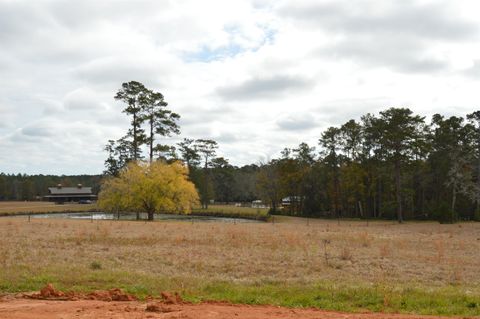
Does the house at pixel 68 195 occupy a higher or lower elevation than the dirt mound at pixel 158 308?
higher

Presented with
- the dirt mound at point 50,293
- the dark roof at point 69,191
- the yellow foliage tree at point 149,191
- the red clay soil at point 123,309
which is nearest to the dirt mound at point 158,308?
the red clay soil at point 123,309

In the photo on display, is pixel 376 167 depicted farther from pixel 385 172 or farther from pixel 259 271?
pixel 259 271

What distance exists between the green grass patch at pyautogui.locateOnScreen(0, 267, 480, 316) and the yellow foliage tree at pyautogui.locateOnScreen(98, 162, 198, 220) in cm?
4040

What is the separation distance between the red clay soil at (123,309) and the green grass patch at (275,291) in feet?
2.14

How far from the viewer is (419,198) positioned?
68.3 meters

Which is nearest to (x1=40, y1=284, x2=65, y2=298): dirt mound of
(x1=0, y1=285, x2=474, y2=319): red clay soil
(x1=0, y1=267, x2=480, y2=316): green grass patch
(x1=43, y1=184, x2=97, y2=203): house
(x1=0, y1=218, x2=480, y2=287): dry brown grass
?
(x1=0, y1=285, x2=474, y2=319): red clay soil

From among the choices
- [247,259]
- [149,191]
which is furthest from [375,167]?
[247,259]

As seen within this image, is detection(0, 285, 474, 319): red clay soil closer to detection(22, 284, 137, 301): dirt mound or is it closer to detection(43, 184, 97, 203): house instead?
detection(22, 284, 137, 301): dirt mound

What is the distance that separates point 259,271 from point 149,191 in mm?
40172

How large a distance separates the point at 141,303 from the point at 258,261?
8479 millimetres

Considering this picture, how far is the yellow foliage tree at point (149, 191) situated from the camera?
54406mm

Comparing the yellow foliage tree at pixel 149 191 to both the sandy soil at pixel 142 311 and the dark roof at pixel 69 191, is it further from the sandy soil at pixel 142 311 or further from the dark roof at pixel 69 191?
the dark roof at pixel 69 191

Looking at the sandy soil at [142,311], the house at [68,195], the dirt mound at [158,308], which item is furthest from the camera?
the house at [68,195]

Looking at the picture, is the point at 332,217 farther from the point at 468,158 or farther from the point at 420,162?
the point at 468,158
